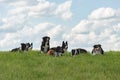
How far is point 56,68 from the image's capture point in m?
24.6

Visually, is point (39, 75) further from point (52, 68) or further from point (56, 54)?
point (56, 54)

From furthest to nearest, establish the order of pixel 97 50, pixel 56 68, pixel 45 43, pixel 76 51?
1. pixel 45 43
2. pixel 97 50
3. pixel 76 51
4. pixel 56 68

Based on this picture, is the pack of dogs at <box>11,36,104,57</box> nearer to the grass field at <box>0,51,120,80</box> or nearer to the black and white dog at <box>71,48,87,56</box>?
the black and white dog at <box>71,48,87,56</box>

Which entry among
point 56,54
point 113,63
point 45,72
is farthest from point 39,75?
point 56,54

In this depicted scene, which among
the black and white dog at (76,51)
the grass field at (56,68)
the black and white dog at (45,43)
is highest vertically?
the black and white dog at (45,43)

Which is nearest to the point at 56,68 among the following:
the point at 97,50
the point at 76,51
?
Result: the point at 76,51

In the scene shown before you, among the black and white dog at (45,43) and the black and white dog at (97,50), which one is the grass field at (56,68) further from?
the black and white dog at (45,43)

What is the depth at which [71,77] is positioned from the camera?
20.8 meters

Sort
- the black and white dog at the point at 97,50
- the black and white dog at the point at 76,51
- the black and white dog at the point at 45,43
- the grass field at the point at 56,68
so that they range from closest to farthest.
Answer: the grass field at the point at 56,68 → the black and white dog at the point at 76,51 → the black and white dog at the point at 97,50 → the black and white dog at the point at 45,43

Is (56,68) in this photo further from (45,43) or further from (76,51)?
(45,43)

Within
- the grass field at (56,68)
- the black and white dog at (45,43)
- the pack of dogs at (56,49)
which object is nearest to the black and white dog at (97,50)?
the pack of dogs at (56,49)

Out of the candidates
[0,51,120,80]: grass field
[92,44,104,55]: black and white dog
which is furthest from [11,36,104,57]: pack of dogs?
[0,51,120,80]: grass field

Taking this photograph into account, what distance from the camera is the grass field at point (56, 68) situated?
827 inches

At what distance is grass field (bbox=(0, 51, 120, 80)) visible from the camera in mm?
21000
